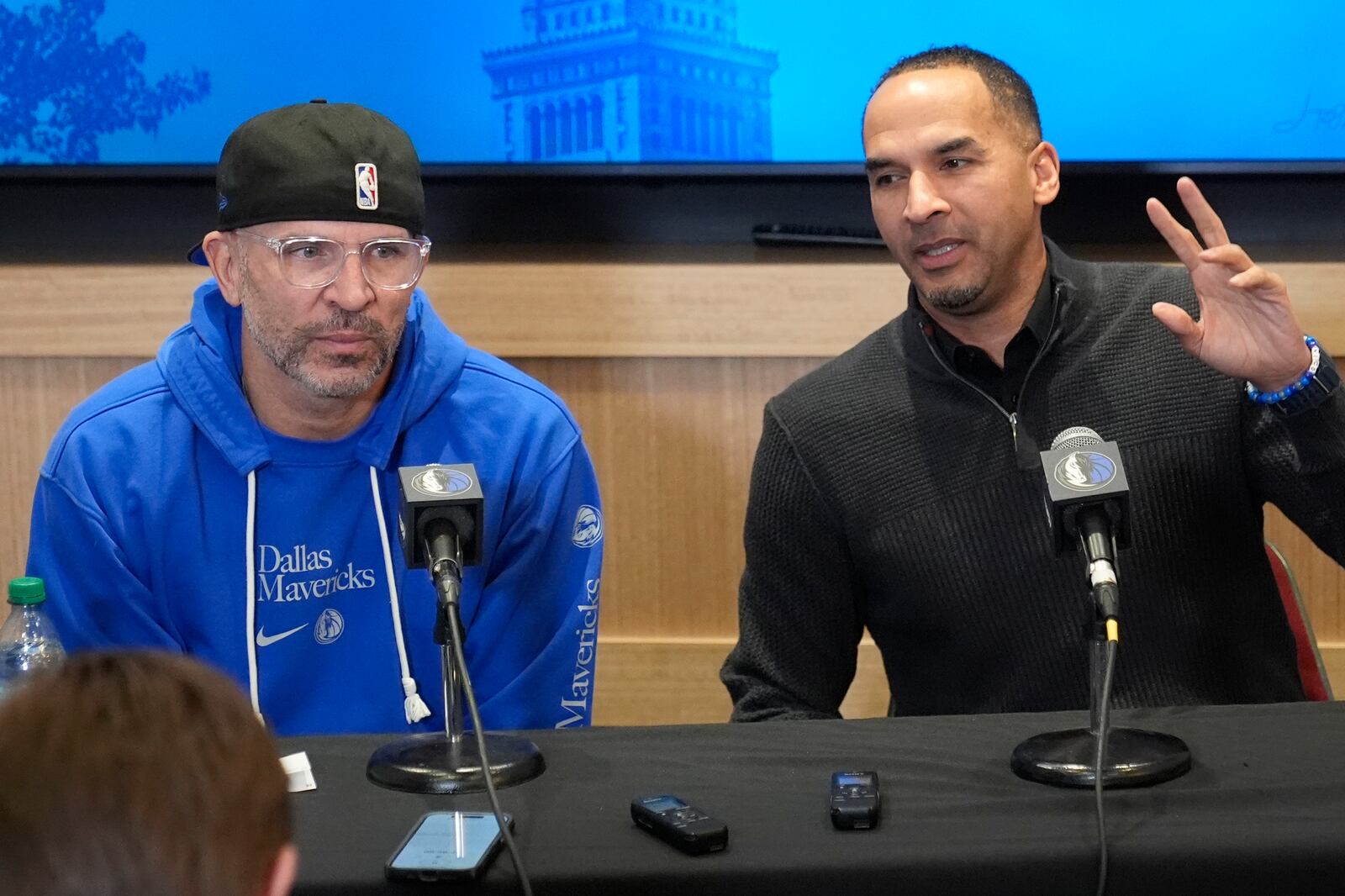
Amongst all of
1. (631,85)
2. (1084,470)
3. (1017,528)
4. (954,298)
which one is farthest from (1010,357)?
(631,85)

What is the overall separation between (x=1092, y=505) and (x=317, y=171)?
1074 mm

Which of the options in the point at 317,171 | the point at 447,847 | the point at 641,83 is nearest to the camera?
the point at 447,847

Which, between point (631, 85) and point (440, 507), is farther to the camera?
point (631, 85)

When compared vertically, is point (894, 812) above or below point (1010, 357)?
below

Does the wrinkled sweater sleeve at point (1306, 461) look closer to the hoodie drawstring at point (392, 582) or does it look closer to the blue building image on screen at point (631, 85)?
the hoodie drawstring at point (392, 582)

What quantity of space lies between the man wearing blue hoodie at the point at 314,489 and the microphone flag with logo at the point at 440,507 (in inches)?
22.2

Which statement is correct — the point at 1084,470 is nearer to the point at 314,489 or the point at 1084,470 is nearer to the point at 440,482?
the point at 440,482

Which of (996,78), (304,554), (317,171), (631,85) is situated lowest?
(304,554)

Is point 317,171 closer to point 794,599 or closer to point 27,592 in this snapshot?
point 27,592

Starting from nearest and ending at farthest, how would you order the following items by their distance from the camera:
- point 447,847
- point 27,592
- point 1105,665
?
1. point 447,847
2. point 1105,665
3. point 27,592

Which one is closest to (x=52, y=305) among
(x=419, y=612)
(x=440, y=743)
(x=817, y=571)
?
(x=419, y=612)

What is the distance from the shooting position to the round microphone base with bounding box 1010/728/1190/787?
1284 mm

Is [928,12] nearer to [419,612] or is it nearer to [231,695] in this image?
[419,612]

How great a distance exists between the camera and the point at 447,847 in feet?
3.85
